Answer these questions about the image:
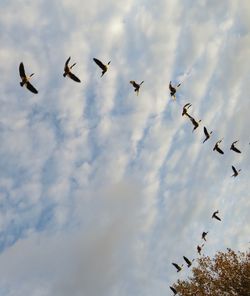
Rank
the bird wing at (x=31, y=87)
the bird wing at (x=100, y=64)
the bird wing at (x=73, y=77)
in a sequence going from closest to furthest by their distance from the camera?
the bird wing at (x=31, y=87) < the bird wing at (x=73, y=77) < the bird wing at (x=100, y=64)

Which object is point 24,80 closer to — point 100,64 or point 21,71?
point 21,71

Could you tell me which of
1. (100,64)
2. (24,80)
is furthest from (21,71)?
(100,64)

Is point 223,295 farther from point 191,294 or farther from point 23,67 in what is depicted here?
point 23,67

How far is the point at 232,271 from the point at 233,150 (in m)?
26.1

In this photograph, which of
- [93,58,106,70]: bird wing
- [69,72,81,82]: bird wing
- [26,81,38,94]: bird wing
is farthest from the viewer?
[93,58,106,70]: bird wing

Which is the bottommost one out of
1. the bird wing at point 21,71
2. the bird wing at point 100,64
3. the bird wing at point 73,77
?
the bird wing at point 73,77

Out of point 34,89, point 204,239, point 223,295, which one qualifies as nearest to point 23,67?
point 34,89

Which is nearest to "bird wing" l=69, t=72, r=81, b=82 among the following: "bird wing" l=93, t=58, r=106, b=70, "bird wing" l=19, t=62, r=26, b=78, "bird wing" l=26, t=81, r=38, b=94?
"bird wing" l=93, t=58, r=106, b=70

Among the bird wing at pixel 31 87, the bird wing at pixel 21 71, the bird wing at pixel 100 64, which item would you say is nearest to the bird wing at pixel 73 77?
the bird wing at pixel 100 64

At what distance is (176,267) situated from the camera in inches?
1325

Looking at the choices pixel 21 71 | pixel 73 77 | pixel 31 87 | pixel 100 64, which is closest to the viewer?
pixel 31 87

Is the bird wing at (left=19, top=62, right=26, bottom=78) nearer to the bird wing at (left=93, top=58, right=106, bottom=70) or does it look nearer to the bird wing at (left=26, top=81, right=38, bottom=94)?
the bird wing at (left=26, top=81, right=38, bottom=94)

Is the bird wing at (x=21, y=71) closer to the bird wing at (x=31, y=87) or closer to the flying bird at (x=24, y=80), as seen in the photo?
the flying bird at (x=24, y=80)

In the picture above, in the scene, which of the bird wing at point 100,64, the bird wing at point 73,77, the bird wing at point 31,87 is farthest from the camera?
the bird wing at point 100,64
